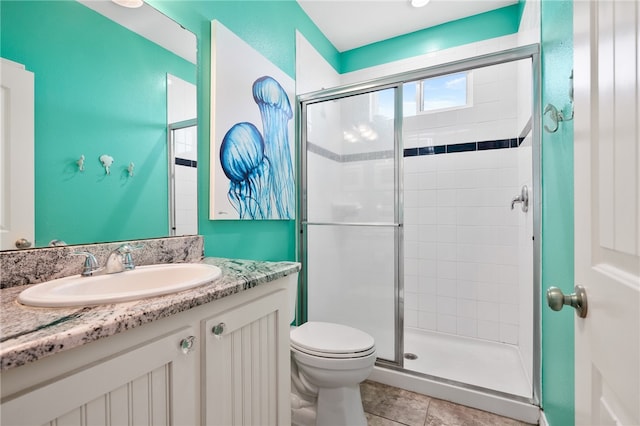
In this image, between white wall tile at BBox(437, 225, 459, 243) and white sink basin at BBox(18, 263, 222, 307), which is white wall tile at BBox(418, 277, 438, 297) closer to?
white wall tile at BBox(437, 225, 459, 243)

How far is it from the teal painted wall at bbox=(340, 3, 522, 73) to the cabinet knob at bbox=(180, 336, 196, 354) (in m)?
2.83

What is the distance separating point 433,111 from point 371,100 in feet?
2.77

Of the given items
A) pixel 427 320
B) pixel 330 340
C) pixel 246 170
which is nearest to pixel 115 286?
pixel 246 170

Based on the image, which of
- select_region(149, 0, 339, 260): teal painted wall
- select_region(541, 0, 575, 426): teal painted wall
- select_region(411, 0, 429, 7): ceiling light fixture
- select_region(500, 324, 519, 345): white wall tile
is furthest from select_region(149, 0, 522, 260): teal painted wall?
select_region(500, 324, 519, 345): white wall tile

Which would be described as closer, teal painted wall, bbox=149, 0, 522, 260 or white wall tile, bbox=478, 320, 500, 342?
teal painted wall, bbox=149, 0, 522, 260

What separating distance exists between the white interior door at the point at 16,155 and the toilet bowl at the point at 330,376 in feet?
3.86

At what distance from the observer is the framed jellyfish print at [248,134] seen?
59.6 inches

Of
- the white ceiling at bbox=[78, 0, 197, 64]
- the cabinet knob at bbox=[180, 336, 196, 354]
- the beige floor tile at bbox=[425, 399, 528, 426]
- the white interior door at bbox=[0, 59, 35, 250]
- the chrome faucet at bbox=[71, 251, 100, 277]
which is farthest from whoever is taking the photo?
the beige floor tile at bbox=[425, 399, 528, 426]

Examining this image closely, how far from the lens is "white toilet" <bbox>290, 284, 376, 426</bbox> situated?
142 centimetres

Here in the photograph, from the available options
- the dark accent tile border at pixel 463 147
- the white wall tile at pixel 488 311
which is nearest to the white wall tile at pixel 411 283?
the white wall tile at pixel 488 311

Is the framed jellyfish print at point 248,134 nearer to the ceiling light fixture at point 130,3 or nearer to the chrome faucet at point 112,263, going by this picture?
the ceiling light fixture at point 130,3

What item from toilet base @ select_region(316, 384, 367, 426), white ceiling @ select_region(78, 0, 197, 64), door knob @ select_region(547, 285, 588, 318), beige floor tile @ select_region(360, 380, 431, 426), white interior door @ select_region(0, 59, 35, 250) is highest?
white ceiling @ select_region(78, 0, 197, 64)

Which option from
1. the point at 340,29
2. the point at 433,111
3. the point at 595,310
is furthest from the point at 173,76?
the point at 433,111

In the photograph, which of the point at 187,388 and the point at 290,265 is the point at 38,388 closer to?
the point at 187,388
